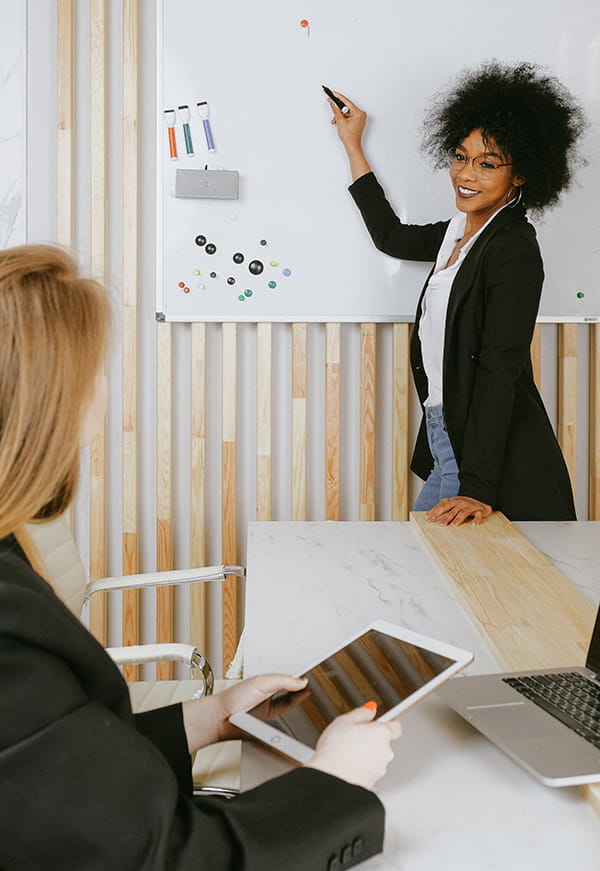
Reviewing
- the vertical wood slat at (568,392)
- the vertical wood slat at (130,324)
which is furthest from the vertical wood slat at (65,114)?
the vertical wood slat at (568,392)

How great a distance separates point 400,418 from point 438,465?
1.45 feet

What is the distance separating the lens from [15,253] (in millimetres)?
864

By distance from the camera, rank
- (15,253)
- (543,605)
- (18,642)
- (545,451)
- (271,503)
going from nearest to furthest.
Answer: (18,642) → (15,253) → (543,605) → (545,451) → (271,503)

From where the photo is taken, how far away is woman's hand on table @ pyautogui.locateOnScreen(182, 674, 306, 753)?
106cm

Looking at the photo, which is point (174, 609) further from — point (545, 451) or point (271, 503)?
point (545, 451)

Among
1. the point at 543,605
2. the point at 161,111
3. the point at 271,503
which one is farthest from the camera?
the point at 271,503

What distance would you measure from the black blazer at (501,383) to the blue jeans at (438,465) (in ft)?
0.11

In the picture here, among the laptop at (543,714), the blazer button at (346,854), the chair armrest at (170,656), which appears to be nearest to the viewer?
the blazer button at (346,854)

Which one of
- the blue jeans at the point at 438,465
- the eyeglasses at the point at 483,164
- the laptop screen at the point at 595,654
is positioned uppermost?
the eyeglasses at the point at 483,164

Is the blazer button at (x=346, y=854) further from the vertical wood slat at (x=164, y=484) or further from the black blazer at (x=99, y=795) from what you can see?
the vertical wood slat at (x=164, y=484)

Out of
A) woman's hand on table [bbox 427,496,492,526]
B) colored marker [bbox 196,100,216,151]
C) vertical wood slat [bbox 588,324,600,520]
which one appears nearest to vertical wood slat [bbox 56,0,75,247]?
colored marker [bbox 196,100,216,151]

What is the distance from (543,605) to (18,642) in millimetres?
1009

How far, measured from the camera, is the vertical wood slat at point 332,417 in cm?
285

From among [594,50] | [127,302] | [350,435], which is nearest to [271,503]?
[350,435]
